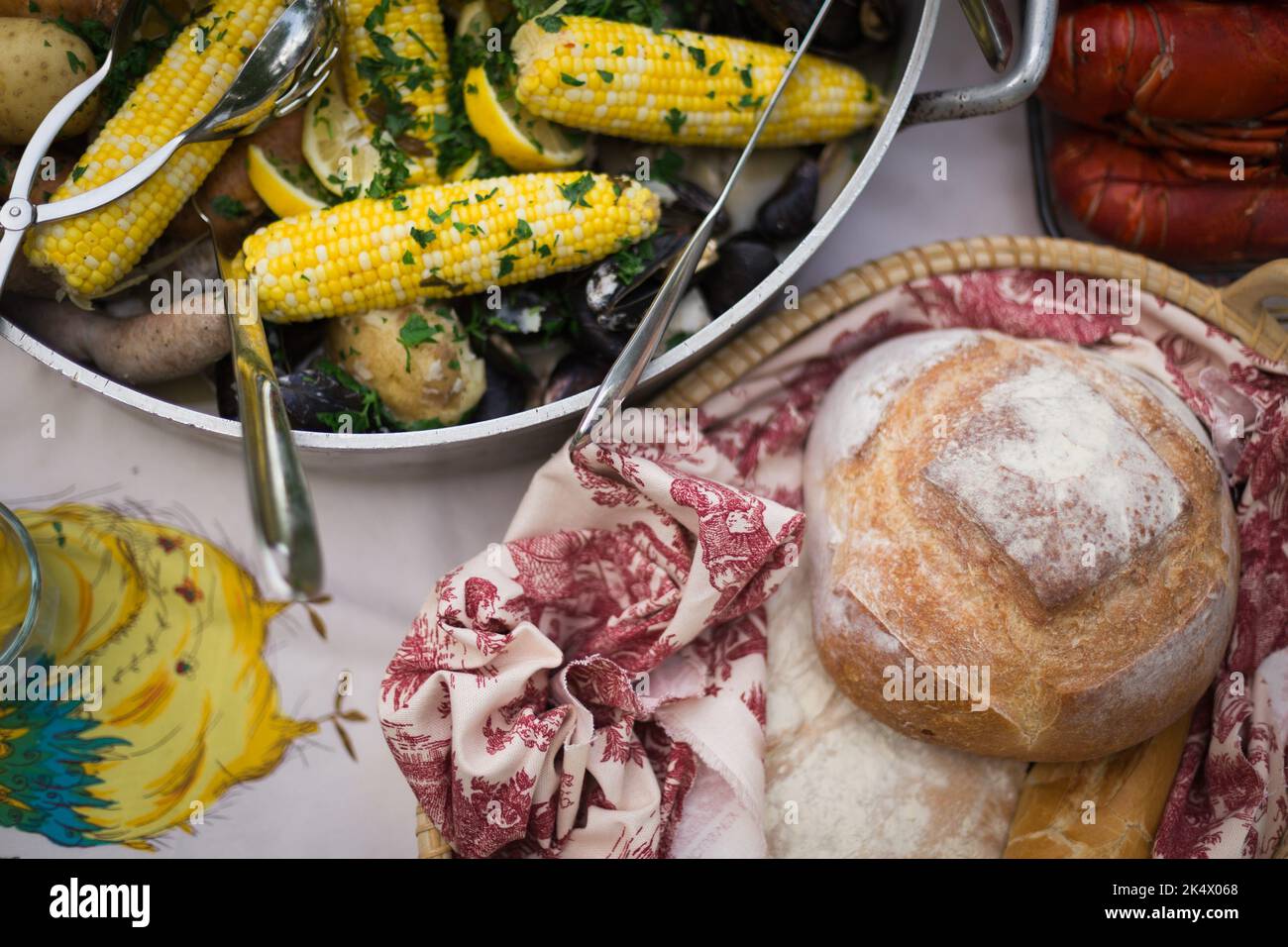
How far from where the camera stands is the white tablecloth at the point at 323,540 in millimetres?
971

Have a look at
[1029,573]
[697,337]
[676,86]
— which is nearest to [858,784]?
[1029,573]

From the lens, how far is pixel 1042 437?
0.83 meters

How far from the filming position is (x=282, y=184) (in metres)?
0.90

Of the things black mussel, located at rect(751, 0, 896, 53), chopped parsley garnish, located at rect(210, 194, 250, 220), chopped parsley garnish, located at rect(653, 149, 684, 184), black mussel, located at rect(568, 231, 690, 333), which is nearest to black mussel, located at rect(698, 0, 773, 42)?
black mussel, located at rect(751, 0, 896, 53)

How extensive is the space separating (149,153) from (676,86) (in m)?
0.47

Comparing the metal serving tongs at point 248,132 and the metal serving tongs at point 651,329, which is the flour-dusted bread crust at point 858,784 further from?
the metal serving tongs at point 248,132

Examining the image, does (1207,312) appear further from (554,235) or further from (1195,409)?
(554,235)

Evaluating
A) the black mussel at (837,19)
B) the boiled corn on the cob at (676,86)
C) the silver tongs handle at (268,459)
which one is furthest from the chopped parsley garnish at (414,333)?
the black mussel at (837,19)

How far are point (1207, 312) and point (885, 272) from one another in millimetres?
324

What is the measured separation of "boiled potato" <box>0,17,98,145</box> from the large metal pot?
20cm

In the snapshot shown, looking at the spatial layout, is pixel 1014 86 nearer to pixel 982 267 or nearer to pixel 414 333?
pixel 982 267

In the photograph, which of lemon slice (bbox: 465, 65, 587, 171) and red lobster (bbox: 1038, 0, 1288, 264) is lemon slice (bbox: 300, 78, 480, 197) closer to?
lemon slice (bbox: 465, 65, 587, 171)

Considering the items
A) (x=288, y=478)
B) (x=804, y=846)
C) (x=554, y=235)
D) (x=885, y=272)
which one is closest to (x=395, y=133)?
(x=554, y=235)

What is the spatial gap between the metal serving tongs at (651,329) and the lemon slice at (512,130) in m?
0.16
